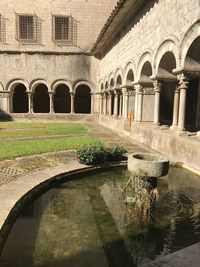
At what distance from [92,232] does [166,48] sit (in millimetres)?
7400

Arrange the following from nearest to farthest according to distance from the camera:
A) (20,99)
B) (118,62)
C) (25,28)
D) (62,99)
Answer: (118,62) → (25,28) → (20,99) → (62,99)

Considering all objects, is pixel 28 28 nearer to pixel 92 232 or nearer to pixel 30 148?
pixel 30 148

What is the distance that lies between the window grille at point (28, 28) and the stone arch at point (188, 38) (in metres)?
18.0

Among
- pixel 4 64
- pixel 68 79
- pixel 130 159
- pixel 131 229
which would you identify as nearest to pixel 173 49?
pixel 130 159

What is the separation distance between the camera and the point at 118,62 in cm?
1712

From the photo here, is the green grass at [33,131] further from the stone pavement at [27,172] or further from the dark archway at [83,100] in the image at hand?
the dark archway at [83,100]

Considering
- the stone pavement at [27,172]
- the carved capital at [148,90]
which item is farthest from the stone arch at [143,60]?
the stone pavement at [27,172]

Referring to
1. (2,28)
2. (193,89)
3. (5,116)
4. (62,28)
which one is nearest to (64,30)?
(62,28)

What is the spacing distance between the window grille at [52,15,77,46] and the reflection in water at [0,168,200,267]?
19996mm

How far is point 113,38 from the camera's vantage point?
1842cm

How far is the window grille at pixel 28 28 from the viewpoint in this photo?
23.5 meters

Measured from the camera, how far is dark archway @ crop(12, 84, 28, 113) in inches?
1058

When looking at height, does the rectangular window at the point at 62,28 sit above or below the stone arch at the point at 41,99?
above

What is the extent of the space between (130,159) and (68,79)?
19305mm
